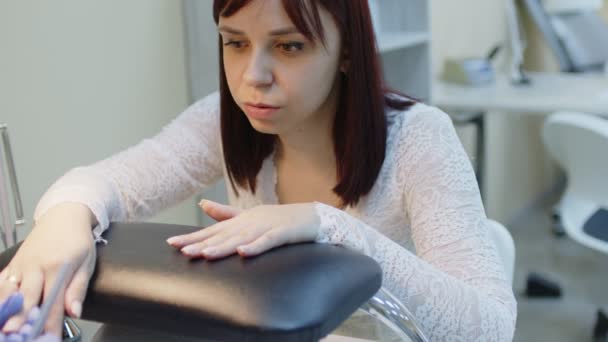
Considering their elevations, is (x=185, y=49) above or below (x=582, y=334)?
above

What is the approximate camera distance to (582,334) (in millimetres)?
2525

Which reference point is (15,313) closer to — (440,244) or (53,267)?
(53,267)

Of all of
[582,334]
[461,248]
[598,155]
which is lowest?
[582,334]

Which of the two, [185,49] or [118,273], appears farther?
[185,49]

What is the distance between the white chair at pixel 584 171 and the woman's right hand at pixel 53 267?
1.60 meters

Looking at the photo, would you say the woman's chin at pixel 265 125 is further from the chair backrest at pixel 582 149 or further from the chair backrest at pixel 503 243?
the chair backrest at pixel 582 149

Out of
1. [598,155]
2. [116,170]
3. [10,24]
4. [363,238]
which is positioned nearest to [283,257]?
[363,238]

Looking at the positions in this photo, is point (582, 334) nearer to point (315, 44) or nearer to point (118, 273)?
Result: point (315, 44)

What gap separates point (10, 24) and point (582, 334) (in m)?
2.04

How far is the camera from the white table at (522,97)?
230 cm

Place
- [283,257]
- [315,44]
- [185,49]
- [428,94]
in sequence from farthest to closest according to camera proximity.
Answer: [428,94], [185,49], [315,44], [283,257]

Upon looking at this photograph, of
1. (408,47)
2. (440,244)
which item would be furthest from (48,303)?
(408,47)

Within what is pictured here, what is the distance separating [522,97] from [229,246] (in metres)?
2.00

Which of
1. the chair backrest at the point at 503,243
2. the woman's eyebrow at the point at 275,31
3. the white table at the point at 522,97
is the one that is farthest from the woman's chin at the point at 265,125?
the white table at the point at 522,97
